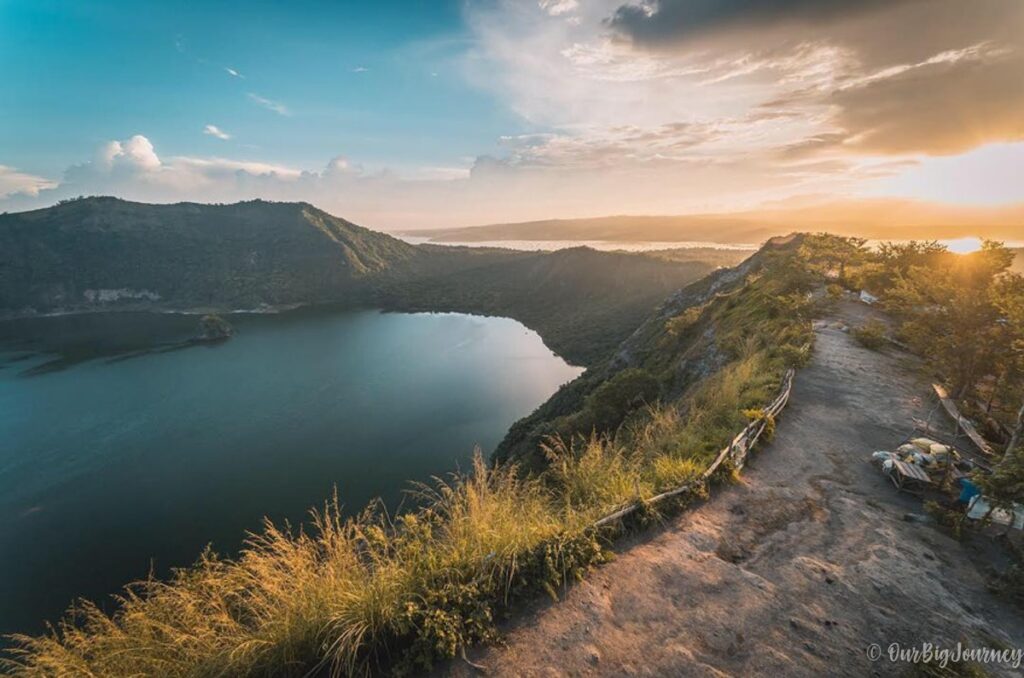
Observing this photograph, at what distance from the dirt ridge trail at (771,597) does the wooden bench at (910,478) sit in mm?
243

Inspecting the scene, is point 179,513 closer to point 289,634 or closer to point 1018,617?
point 289,634

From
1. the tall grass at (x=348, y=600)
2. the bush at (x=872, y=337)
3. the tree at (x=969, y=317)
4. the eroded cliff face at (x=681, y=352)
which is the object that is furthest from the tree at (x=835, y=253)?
the tall grass at (x=348, y=600)

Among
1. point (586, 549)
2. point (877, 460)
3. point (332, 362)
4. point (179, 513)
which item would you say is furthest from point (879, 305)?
point (332, 362)

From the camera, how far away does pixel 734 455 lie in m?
9.41

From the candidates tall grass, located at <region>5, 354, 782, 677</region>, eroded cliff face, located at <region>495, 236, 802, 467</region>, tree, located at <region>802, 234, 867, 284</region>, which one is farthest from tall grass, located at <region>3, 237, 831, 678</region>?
tree, located at <region>802, 234, 867, 284</region>

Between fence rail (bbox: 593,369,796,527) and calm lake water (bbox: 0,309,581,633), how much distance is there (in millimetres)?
32241

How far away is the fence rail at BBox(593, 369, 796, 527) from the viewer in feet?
23.8

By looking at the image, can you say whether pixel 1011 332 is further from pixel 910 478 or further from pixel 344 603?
pixel 344 603

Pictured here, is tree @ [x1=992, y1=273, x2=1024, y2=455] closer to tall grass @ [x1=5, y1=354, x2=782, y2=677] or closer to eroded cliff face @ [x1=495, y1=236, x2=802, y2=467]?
eroded cliff face @ [x1=495, y1=236, x2=802, y2=467]

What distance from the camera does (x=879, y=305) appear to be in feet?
82.6

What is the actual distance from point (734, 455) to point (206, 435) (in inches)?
3035

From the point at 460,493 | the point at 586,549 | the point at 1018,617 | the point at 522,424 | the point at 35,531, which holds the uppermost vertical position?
the point at 460,493

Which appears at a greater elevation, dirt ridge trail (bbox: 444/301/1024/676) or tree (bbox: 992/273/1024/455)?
tree (bbox: 992/273/1024/455)

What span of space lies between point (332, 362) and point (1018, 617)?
113m
